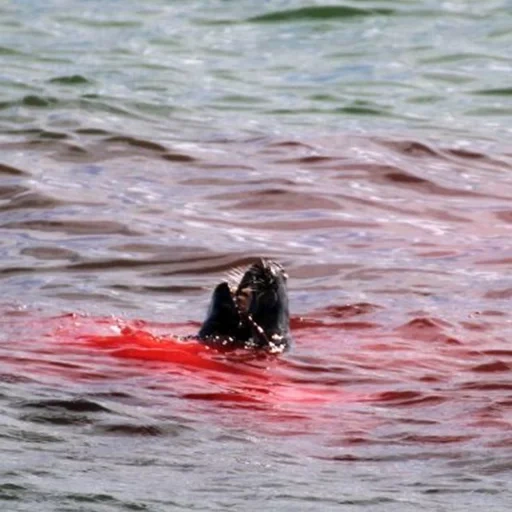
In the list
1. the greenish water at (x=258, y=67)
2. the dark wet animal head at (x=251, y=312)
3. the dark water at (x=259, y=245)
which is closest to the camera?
the dark water at (x=259, y=245)

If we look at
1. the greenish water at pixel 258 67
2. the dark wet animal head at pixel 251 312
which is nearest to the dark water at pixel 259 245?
the greenish water at pixel 258 67

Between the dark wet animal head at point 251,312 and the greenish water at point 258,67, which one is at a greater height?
the greenish water at point 258,67

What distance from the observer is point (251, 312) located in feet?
24.6

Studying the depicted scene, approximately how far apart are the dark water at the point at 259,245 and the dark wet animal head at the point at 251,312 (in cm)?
17

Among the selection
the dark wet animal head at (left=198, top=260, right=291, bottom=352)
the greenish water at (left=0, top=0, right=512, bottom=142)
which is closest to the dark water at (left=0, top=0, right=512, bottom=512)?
the greenish water at (left=0, top=0, right=512, bottom=142)

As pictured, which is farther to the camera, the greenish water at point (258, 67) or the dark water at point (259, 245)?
the greenish water at point (258, 67)

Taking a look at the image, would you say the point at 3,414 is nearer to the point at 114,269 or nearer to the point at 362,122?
the point at 114,269

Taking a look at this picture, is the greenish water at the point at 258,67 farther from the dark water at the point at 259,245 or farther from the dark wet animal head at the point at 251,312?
the dark wet animal head at the point at 251,312

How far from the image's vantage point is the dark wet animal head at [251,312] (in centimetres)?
738

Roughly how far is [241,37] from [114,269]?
7835 millimetres

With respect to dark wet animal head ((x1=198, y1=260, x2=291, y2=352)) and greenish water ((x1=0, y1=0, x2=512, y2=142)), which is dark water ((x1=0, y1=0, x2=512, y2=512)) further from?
dark wet animal head ((x1=198, y1=260, x2=291, y2=352))

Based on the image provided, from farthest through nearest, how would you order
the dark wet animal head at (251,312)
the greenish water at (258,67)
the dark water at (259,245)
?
1. the greenish water at (258,67)
2. the dark wet animal head at (251,312)
3. the dark water at (259,245)

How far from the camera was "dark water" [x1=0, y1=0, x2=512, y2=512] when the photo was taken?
5.64 metres

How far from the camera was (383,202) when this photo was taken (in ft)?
37.2
